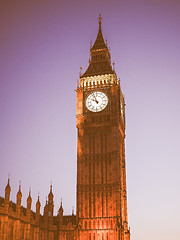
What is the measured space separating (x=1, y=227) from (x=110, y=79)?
1451 inches

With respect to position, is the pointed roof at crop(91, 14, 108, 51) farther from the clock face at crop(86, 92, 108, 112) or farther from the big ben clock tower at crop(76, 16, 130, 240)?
the clock face at crop(86, 92, 108, 112)

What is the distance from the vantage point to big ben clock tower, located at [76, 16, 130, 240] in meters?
62.6

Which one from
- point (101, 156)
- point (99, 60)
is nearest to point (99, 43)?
point (99, 60)

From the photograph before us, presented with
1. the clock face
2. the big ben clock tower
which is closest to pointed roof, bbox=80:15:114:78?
the big ben clock tower

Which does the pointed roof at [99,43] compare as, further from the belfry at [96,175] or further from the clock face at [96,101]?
the clock face at [96,101]

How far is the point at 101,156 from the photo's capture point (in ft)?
222

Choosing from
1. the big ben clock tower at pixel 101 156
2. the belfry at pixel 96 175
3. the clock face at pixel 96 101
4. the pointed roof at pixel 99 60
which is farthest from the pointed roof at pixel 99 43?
the clock face at pixel 96 101

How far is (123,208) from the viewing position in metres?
66.0

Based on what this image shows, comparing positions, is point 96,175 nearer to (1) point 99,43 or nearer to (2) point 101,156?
(2) point 101,156

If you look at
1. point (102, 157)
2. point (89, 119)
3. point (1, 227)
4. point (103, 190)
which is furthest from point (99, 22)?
point (1, 227)

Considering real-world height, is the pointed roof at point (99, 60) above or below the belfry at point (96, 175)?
above

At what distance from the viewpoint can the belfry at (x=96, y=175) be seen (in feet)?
201

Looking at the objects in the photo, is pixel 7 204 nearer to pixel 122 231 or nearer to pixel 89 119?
pixel 122 231

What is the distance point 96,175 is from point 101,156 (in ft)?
12.2
